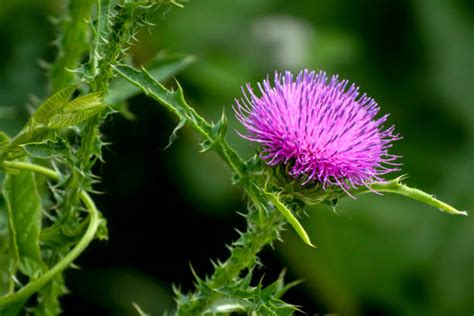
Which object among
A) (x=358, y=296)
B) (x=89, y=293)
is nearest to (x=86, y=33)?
(x=89, y=293)

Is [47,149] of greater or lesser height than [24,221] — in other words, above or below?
above

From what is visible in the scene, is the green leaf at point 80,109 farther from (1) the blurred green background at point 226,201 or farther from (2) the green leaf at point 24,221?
(1) the blurred green background at point 226,201

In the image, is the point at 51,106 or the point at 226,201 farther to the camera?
the point at 226,201

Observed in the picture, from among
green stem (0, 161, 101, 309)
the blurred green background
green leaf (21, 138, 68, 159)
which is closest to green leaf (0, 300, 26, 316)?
green stem (0, 161, 101, 309)

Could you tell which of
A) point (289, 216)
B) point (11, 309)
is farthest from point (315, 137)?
point (11, 309)

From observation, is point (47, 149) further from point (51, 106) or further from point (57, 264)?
point (57, 264)

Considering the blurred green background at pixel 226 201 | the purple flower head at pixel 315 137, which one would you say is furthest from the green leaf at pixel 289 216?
the blurred green background at pixel 226 201
